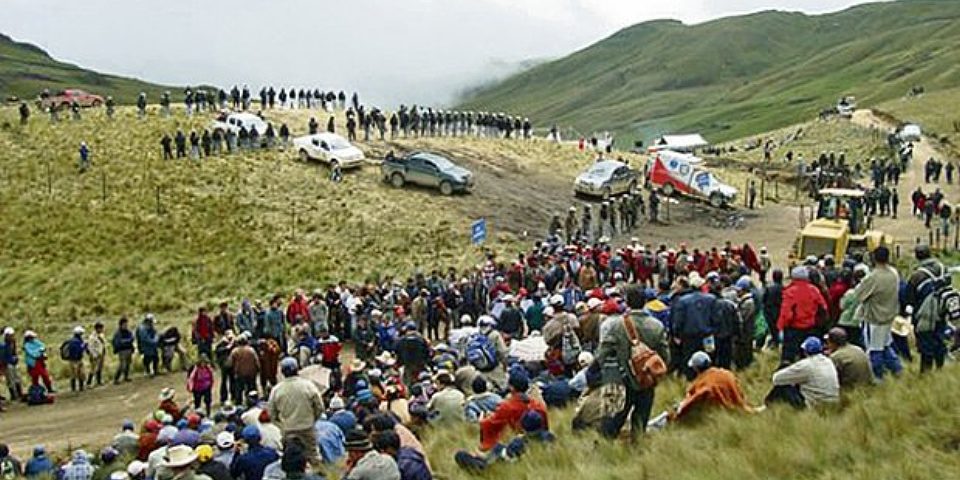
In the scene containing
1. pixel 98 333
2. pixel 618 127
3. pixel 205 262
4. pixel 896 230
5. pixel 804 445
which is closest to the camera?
pixel 804 445

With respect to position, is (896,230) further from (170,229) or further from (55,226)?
(55,226)

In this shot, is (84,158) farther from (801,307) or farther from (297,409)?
(801,307)

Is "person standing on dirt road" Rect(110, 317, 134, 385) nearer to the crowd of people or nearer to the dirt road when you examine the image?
the crowd of people

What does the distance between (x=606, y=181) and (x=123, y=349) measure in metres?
25.7

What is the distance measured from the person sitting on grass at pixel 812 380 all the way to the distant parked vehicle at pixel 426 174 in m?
32.2

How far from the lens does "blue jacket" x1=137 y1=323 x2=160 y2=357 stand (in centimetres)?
2269

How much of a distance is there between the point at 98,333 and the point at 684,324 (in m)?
13.6

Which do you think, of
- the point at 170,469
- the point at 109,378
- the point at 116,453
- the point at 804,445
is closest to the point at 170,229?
the point at 109,378

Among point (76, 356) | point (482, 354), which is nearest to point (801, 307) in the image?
point (482, 354)

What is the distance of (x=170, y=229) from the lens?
38594 mm

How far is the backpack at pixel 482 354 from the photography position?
17.2m

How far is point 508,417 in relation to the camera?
37.5 feet

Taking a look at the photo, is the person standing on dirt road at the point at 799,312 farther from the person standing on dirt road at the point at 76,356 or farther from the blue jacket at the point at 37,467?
the person standing on dirt road at the point at 76,356

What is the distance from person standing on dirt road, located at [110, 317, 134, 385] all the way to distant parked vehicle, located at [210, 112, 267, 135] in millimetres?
25479
